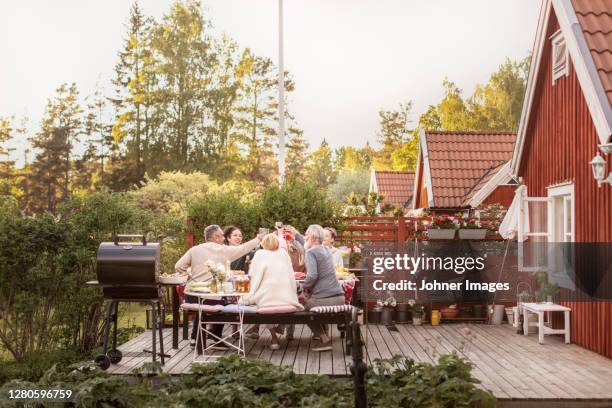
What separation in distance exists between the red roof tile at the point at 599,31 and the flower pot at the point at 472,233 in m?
4.39

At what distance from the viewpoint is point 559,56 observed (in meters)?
10.9

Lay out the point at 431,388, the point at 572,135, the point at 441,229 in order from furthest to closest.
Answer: the point at 441,229 < the point at 572,135 < the point at 431,388

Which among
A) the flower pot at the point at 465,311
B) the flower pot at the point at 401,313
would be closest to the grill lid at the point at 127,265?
the flower pot at the point at 401,313

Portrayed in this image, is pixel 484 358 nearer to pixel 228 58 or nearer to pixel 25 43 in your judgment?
pixel 228 58

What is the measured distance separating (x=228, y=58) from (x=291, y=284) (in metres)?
32.2

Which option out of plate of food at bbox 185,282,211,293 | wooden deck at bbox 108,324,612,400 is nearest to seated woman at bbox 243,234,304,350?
plate of food at bbox 185,282,211,293

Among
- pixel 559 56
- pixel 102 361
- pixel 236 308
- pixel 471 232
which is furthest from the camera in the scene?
pixel 471 232

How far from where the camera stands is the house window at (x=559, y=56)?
1065 centimetres

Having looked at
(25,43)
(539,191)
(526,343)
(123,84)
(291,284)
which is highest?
(25,43)

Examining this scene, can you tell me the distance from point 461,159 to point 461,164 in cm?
22

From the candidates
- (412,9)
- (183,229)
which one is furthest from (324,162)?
(183,229)

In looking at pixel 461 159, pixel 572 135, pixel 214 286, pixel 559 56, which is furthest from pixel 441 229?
pixel 461 159

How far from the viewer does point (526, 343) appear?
1018 centimetres

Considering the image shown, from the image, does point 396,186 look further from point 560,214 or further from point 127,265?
point 127,265
